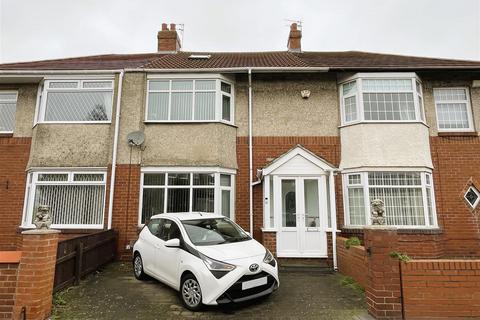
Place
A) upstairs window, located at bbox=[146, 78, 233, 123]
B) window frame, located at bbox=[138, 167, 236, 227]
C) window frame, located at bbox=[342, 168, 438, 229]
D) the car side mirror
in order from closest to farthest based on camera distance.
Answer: the car side mirror, window frame, located at bbox=[342, 168, 438, 229], window frame, located at bbox=[138, 167, 236, 227], upstairs window, located at bbox=[146, 78, 233, 123]

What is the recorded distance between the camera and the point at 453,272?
4160mm

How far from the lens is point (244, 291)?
176 inches

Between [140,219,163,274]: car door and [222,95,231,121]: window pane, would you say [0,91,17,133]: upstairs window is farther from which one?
[222,95,231,121]: window pane

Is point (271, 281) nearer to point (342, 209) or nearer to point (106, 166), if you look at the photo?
point (342, 209)

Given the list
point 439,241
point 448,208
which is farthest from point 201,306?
point 448,208

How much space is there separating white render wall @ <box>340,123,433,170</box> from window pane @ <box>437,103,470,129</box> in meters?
0.92

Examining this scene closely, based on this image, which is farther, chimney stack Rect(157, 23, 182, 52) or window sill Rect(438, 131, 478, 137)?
chimney stack Rect(157, 23, 182, 52)

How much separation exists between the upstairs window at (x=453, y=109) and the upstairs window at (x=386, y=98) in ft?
2.59

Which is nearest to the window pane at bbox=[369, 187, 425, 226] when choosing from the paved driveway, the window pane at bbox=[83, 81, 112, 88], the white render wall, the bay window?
the bay window

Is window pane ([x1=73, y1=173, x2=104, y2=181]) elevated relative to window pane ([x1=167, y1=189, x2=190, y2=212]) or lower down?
elevated

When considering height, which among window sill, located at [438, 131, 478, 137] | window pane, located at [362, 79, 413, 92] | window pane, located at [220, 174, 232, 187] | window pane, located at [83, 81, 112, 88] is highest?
window pane, located at [83, 81, 112, 88]

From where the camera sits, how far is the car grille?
4359 mm

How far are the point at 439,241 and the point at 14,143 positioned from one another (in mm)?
13341

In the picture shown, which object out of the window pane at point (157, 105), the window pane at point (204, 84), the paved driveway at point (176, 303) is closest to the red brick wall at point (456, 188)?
the paved driveway at point (176, 303)
